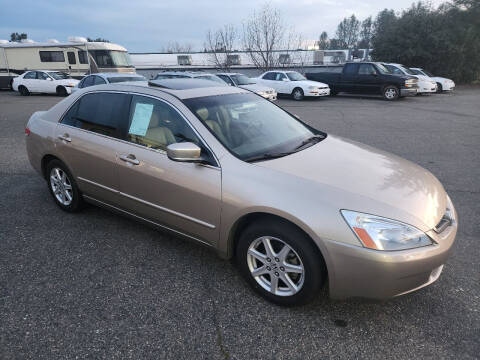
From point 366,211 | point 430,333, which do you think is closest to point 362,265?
point 366,211

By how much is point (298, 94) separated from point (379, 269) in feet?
56.4

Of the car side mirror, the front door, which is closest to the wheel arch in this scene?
the front door

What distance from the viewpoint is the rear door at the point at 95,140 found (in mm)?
3465

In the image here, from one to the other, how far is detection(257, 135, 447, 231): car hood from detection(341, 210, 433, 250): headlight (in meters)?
0.05

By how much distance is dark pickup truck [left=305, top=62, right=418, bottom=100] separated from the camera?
56.0 feet

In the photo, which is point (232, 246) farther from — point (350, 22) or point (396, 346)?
point (350, 22)

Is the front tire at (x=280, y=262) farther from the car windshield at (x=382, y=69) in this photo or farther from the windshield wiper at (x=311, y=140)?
the car windshield at (x=382, y=69)

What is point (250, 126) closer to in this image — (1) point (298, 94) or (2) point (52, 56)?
(1) point (298, 94)

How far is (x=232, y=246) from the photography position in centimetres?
285

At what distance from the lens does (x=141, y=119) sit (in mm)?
3316

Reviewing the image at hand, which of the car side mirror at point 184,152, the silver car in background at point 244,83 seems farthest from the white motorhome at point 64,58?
the car side mirror at point 184,152

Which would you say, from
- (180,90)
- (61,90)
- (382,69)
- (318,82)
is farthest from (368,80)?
(61,90)

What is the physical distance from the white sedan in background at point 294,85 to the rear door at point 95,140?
1539 cm

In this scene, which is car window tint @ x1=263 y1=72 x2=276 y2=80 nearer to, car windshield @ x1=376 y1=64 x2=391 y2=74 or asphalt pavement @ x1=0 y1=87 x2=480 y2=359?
car windshield @ x1=376 y1=64 x2=391 y2=74
